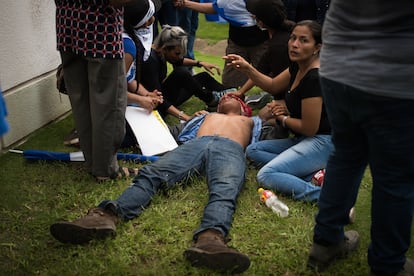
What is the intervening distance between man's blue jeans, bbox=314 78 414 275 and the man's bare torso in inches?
55.9

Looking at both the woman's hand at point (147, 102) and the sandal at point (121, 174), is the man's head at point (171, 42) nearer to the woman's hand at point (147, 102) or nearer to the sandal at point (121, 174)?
the woman's hand at point (147, 102)

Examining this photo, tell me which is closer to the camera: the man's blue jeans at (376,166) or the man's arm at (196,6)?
the man's blue jeans at (376,166)

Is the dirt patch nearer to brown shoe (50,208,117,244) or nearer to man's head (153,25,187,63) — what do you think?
man's head (153,25,187,63)

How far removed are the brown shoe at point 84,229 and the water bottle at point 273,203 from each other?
981 mm

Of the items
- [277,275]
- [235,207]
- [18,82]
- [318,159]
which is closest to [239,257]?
[277,275]

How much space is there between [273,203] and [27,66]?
240 centimetres

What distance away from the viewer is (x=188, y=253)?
2.29 m

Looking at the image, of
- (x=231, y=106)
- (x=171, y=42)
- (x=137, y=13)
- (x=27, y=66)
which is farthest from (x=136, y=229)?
(x=171, y=42)

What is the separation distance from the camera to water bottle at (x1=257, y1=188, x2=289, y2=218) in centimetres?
285

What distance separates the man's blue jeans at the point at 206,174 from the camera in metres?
2.61

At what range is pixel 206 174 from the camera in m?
3.10

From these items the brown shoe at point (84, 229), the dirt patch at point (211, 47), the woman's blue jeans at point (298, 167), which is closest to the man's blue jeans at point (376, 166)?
the woman's blue jeans at point (298, 167)

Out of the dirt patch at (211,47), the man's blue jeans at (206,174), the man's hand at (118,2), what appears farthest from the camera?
the dirt patch at (211,47)

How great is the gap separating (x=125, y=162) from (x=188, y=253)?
1.48m
